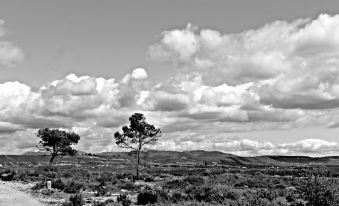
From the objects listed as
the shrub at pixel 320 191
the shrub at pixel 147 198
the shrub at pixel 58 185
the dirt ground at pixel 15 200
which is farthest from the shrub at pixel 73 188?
the shrub at pixel 320 191

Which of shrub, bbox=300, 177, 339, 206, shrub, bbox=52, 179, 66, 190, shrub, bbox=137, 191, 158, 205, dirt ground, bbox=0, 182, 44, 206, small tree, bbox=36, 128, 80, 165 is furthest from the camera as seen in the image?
small tree, bbox=36, 128, 80, 165

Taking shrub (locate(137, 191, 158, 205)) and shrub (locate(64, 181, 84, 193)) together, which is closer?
shrub (locate(137, 191, 158, 205))

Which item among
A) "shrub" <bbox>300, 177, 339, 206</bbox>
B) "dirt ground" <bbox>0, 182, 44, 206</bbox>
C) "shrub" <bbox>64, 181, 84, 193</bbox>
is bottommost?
"dirt ground" <bbox>0, 182, 44, 206</bbox>

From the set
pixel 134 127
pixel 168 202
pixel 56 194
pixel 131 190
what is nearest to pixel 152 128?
pixel 134 127

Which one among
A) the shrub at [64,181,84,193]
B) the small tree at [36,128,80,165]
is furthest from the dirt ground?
the small tree at [36,128,80,165]

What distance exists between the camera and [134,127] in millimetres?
54781

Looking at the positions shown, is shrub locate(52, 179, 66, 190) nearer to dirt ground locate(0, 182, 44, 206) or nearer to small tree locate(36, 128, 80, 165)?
dirt ground locate(0, 182, 44, 206)

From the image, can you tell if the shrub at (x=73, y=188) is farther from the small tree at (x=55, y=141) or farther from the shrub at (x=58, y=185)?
the small tree at (x=55, y=141)

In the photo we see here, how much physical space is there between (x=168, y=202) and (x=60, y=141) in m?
54.1

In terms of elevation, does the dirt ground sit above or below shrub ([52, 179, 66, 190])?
below

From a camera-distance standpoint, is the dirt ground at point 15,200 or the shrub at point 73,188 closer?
the dirt ground at point 15,200

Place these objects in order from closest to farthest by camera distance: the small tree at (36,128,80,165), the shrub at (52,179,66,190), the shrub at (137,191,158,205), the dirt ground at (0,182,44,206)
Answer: the dirt ground at (0,182,44,206) < the shrub at (137,191,158,205) < the shrub at (52,179,66,190) < the small tree at (36,128,80,165)

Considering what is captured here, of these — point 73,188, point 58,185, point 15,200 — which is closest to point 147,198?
point 15,200

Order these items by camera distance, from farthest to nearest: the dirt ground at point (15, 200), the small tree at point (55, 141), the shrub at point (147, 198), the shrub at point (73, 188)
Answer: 1. the small tree at point (55, 141)
2. the shrub at point (73, 188)
3. the shrub at point (147, 198)
4. the dirt ground at point (15, 200)
